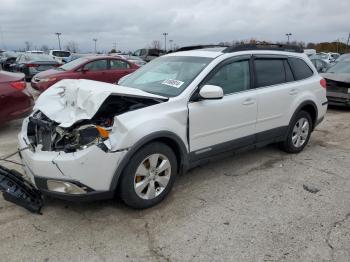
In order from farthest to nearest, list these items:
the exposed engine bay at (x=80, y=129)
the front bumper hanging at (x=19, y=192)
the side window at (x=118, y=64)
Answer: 1. the side window at (x=118, y=64)
2. the front bumper hanging at (x=19, y=192)
3. the exposed engine bay at (x=80, y=129)

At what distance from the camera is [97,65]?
11766 millimetres

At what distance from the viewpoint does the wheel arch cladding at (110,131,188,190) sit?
338cm

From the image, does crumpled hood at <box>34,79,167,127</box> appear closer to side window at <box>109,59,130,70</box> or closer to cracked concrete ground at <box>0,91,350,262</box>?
cracked concrete ground at <box>0,91,350,262</box>

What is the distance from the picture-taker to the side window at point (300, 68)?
5504 millimetres

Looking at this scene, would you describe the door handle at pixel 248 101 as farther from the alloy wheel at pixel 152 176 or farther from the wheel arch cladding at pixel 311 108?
the alloy wheel at pixel 152 176

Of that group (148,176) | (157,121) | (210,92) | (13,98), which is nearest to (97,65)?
(13,98)

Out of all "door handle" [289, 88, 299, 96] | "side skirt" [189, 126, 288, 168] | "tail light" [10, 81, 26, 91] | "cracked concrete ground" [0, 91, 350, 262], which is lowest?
"cracked concrete ground" [0, 91, 350, 262]

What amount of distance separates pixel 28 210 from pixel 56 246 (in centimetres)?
73

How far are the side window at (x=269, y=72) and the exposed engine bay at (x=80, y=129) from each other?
5.79 feet

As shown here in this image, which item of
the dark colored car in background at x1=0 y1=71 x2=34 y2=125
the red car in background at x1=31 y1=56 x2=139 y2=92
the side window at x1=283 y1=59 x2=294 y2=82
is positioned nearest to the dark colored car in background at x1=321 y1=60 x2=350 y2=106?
the side window at x1=283 y1=59 x2=294 y2=82

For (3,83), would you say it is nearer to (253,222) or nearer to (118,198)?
(118,198)

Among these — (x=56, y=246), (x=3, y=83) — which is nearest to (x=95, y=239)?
(x=56, y=246)

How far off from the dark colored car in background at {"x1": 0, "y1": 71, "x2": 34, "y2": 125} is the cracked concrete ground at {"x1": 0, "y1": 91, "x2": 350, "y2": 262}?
10.4 feet

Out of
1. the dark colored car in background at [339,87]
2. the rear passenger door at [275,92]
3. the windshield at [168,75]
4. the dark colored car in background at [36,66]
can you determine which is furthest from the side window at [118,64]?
the rear passenger door at [275,92]
